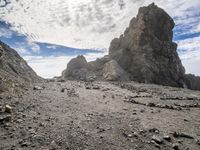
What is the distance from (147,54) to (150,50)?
2454 millimetres

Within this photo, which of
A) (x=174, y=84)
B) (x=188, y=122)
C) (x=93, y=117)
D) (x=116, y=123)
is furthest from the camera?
(x=174, y=84)

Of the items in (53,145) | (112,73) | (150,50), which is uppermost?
(150,50)

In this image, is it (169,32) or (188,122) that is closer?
(188,122)

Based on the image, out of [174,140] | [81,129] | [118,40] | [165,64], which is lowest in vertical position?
[174,140]

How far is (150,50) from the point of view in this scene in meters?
71.8

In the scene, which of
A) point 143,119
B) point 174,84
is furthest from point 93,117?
point 174,84

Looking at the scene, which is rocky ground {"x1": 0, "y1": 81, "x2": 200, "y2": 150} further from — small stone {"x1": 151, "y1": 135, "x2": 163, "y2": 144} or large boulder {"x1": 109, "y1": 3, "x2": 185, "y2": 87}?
large boulder {"x1": 109, "y1": 3, "x2": 185, "y2": 87}

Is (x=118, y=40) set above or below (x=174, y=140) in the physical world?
above

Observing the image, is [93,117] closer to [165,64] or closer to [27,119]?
[27,119]

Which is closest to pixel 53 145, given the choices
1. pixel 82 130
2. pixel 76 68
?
pixel 82 130

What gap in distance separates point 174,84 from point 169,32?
24.1 m

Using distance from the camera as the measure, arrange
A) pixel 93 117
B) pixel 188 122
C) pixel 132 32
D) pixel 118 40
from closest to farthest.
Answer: pixel 93 117
pixel 188 122
pixel 132 32
pixel 118 40

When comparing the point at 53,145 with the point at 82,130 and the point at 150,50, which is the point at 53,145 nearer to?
the point at 82,130

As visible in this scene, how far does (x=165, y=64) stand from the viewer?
72312mm
